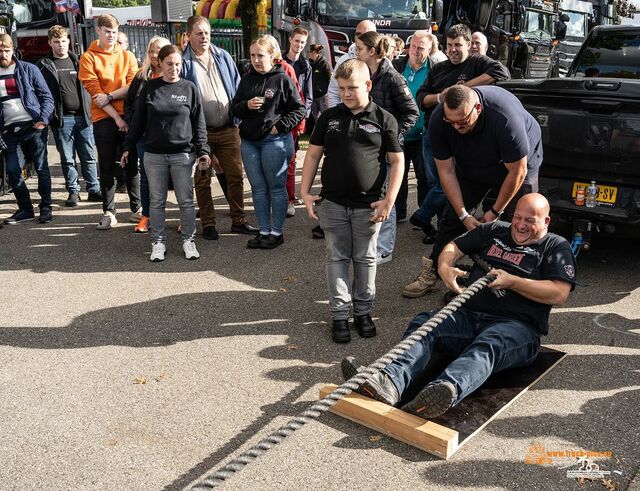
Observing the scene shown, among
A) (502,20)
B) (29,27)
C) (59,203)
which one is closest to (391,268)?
(59,203)

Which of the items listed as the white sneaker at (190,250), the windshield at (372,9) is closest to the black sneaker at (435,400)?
the white sneaker at (190,250)

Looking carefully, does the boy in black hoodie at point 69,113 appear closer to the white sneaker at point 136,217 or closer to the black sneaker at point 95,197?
the black sneaker at point 95,197

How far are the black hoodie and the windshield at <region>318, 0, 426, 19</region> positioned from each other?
7.37m

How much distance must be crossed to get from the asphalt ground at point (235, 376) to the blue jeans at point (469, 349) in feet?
0.79

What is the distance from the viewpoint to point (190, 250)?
670cm

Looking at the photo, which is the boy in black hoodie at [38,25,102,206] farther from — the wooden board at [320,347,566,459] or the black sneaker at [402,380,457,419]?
the black sneaker at [402,380,457,419]

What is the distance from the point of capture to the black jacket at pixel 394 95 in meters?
6.14

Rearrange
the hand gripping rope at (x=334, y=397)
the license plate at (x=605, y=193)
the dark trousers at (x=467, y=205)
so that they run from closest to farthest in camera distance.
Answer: the hand gripping rope at (x=334, y=397) < the dark trousers at (x=467, y=205) < the license plate at (x=605, y=193)

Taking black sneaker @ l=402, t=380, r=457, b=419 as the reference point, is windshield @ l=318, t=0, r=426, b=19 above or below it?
above

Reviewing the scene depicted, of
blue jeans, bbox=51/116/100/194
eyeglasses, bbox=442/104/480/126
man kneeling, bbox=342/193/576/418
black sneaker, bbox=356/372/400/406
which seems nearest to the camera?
black sneaker, bbox=356/372/400/406

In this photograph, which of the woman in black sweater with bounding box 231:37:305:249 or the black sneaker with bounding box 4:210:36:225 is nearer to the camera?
the woman in black sweater with bounding box 231:37:305:249

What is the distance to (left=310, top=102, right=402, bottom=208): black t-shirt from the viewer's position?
4.75 m

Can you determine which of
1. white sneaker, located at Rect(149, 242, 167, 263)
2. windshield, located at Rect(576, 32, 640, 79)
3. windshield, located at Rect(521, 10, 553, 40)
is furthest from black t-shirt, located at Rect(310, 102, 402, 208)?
windshield, located at Rect(521, 10, 553, 40)

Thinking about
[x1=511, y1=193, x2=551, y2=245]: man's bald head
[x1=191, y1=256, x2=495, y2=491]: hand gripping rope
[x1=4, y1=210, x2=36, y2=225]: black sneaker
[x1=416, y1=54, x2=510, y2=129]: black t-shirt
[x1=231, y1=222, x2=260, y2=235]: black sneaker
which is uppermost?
[x1=416, y1=54, x2=510, y2=129]: black t-shirt
